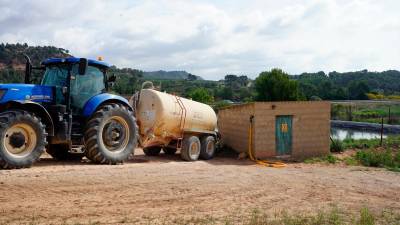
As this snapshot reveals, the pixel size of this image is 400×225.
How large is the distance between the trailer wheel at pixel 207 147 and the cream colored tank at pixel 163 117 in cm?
43

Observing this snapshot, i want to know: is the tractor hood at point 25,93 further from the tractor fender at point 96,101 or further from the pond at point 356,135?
the pond at point 356,135

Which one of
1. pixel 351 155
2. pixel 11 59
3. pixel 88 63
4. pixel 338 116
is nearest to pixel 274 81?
pixel 338 116

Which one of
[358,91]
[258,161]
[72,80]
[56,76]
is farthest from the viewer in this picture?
[358,91]

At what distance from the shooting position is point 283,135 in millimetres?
17344

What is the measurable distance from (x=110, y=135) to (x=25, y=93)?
2.44 metres

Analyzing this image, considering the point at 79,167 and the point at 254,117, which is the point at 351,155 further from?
the point at 79,167

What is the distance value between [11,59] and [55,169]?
27.1 metres

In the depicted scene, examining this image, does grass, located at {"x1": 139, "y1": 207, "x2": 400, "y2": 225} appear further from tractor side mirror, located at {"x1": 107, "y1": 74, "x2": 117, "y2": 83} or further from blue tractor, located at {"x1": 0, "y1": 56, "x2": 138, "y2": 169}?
tractor side mirror, located at {"x1": 107, "y1": 74, "x2": 117, "y2": 83}

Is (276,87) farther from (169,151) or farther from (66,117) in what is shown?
(66,117)

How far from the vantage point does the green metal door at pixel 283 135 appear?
17.2 metres

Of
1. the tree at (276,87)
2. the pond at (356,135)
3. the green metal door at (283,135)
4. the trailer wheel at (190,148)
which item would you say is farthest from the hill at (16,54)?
the tree at (276,87)

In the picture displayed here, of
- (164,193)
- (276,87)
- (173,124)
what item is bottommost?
(164,193)

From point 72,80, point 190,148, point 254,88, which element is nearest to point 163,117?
point 190,148

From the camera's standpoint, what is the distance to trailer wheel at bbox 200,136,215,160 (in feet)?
53.9
